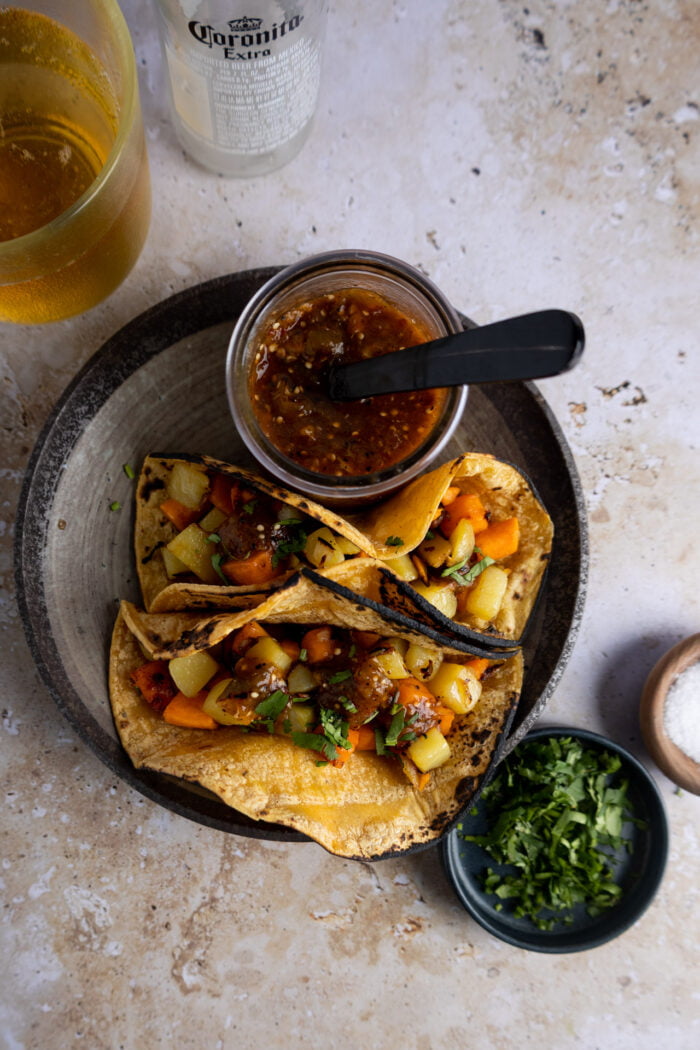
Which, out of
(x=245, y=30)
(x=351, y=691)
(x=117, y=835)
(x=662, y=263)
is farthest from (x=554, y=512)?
(x=117, y=835)

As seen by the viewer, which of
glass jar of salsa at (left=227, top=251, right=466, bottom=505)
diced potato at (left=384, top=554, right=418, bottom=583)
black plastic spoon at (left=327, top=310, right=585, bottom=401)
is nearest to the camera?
black plastic spoon at (left=327, top=310, right=585, bottom=401)

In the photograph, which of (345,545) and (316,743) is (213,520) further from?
(316,743)

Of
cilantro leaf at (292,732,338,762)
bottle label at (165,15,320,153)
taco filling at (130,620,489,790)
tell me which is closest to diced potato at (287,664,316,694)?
taco filling at (130,620,489,790)

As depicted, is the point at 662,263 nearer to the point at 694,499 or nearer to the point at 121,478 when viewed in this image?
the point at 694,499

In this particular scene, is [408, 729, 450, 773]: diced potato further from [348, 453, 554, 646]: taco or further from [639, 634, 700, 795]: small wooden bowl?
[639, 634, 700, 795]: small wooden bowl

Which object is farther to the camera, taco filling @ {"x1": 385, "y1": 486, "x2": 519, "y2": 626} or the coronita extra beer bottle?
taco filling @ {"x1": 385, "y1": 486, "x2": 519, "y2": 626}

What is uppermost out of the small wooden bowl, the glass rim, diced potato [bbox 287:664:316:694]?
the glass rim
